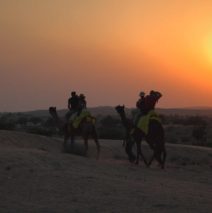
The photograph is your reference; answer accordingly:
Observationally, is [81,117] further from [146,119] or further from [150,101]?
[150,101]

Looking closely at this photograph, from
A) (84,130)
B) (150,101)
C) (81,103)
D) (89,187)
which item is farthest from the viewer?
(81,103)

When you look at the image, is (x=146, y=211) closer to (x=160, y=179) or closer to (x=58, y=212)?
(x=58, y=212)

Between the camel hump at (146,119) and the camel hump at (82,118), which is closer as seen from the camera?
the camel hump at (146,119)

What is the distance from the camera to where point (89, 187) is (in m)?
14.3

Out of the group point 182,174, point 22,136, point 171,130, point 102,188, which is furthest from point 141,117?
point 171,130

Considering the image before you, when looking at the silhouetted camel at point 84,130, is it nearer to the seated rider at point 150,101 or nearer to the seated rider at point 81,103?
the seated rider at point 81,103

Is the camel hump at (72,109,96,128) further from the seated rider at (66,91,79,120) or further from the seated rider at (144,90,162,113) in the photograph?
the seated rider at (144,90,162,113)

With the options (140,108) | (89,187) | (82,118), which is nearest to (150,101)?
(140,108)

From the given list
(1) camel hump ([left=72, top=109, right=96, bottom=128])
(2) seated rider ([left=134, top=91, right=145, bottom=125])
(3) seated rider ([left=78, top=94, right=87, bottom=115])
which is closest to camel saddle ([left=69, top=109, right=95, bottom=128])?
(1) camel hump ([left=72, top=109, right=96, bottom=128])

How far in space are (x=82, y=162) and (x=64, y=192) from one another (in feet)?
19.4

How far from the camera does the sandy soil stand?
12250mm

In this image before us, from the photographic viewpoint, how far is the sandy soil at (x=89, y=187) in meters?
12.2

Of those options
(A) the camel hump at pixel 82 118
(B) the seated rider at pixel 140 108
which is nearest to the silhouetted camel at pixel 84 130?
(A) the camel hump at pixel 82 118

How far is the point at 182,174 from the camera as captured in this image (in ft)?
67.4
